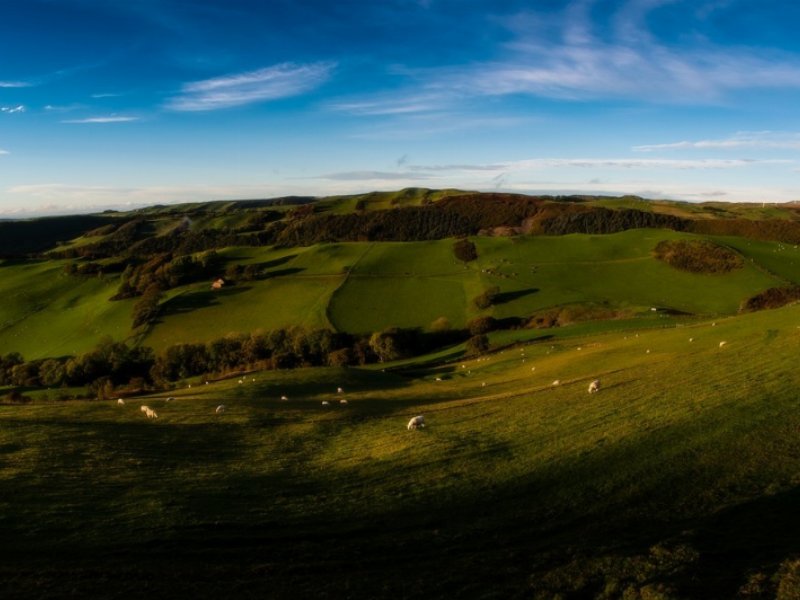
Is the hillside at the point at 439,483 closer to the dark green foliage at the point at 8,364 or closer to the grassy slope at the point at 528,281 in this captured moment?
the grassy slope at the point at 528,281

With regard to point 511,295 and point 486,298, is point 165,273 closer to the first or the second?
point 486,298

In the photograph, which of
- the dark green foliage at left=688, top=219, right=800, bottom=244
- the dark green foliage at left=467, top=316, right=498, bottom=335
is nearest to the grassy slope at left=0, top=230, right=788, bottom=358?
the dark green foliage at left=467, top=316, right=498, bottom=335

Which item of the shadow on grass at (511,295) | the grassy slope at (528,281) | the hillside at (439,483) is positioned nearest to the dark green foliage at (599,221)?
the grassy slope at (528,281)

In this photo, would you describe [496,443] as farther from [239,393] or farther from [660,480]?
[239,393]

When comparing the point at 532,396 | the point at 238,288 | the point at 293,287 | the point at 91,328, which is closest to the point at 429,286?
the point at 293,287

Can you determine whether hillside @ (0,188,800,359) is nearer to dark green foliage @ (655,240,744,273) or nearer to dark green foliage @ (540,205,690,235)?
dark green foliage @ (655,240,744,273)

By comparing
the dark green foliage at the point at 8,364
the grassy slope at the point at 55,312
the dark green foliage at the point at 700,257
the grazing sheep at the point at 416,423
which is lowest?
the dark green foliage at the point at 8,364

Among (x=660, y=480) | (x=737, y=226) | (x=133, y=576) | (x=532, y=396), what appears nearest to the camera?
(x=133, y=576)
